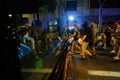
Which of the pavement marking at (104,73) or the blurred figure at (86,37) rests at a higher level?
the blurred figure at (86,37)

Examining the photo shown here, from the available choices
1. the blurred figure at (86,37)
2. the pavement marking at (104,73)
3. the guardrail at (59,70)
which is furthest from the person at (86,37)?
the guardrail at (59,70)

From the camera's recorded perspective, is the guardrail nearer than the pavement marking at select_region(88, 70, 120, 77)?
Yes

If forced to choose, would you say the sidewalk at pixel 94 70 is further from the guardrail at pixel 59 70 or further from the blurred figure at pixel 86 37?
the guardrail at pixel 59 70

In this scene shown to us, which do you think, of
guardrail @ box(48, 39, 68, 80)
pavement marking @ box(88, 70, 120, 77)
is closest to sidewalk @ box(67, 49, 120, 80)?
pavement marking @ box(88, 70, 120, 77)

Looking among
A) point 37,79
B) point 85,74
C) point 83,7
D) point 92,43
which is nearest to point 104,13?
point 83,7

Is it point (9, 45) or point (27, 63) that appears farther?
point (27, 63)

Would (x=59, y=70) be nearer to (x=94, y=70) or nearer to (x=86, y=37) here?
(x=94, y=70)

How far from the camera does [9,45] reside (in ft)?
4.19

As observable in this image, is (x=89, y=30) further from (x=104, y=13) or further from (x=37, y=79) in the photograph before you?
(x=104, y=13)

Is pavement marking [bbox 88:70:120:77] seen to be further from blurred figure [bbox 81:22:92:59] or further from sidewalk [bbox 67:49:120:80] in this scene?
blurred figure [bbox 81:22:92:59]

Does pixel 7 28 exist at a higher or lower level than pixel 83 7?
lower

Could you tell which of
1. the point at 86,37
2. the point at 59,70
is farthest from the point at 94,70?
the point at 59,70

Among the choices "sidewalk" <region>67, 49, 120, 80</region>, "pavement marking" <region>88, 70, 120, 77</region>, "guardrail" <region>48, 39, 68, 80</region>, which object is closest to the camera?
"guardrail" <region>48, 39, 68, 80</region>

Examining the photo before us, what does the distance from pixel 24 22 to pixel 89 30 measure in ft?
31.5
